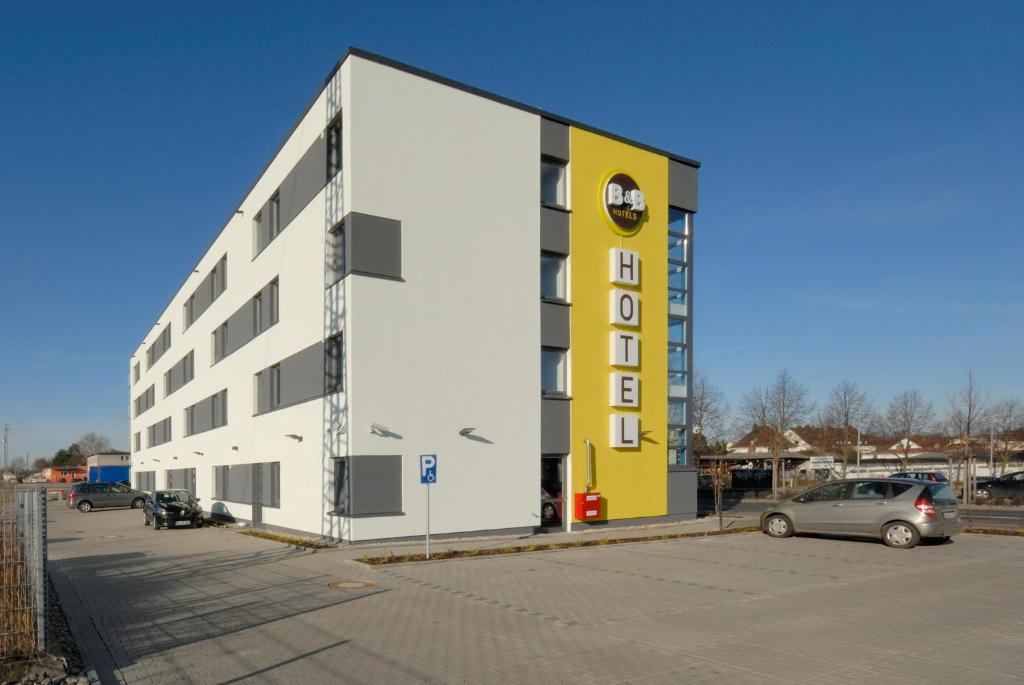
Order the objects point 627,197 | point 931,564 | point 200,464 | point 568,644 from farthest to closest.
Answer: point 200,464
point 627,197
point 931,564
point 568,644

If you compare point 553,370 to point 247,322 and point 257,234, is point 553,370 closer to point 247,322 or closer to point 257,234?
point 247,322

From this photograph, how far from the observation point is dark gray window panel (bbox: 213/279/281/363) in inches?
1018

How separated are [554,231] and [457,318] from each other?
4.53 m

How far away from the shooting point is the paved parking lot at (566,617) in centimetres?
769

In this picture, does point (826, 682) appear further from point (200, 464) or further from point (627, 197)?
point (200, 464)

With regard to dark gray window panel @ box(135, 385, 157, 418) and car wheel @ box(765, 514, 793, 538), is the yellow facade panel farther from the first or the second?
dark gray window panel @ box(135, 385, 157, 418)

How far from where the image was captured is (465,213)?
2109cm

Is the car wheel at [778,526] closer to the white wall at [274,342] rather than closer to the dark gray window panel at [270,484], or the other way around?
the white wall at [274,342]

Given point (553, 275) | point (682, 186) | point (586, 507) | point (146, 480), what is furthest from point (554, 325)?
point (146, 480)

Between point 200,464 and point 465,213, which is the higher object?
point 465,213

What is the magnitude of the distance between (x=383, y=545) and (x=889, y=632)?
476 inches

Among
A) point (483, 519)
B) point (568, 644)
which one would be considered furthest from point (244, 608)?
point (483, 519)

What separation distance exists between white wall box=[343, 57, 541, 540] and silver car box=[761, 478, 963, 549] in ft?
24.0

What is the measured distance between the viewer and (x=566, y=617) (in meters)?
10.1
